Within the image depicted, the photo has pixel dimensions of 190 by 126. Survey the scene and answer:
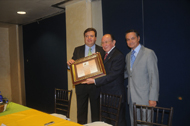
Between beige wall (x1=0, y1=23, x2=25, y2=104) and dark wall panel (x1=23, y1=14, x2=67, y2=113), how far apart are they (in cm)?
24

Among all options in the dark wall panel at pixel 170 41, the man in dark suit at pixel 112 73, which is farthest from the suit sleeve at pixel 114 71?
the dark wall panel at pixel 170 41

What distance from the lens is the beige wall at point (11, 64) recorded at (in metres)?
6.08

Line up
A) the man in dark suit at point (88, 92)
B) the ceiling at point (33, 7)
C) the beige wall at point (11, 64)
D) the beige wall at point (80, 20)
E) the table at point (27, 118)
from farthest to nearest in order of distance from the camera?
the beige wall at point (11, 64), the ceiling at point (33, 7), the beige wall at point (80, 20), the man in dark suit at point (88, 92), the table at point (27, 118)

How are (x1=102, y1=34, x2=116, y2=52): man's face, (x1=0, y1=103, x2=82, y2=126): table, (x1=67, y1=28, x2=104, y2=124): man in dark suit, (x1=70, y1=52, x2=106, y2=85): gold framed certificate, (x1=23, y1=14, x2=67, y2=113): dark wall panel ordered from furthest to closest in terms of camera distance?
(x1=23, y1=14, x2=67, y2=113): dark wall panel → (x1=67, y1=28, x2=104, y2=124): man in dark suit → (x1=102, y1=34, x2=116, y2=52): man's face → (x1=70, y1=52, x2=106, y2=85): gold framed certificate → (x1=0, y1=103, x2=82, y2=126): table

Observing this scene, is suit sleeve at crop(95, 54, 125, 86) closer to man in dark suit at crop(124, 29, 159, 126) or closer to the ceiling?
man in dark suit at crop(124, 29, 159, 126)

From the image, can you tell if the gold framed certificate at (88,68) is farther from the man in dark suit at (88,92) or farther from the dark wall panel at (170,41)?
the dark wall panel at (170,41)

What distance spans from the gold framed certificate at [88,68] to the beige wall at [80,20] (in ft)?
→ 4.02

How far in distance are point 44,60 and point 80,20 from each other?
2230 mm

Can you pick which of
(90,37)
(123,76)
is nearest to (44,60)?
(90,37)

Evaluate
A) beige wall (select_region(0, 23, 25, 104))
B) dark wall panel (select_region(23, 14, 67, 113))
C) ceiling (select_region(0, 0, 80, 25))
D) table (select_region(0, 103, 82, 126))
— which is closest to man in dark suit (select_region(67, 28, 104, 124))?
table (select_region(0, 103, 82, 126))

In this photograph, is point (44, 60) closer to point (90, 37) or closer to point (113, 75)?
point (90, 37)

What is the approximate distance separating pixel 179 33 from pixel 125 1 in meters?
1.21

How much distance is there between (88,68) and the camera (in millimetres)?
2414

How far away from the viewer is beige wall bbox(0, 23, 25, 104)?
6.08 metres
